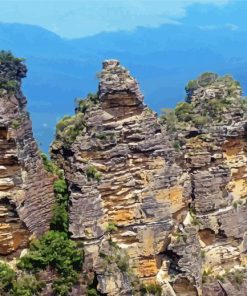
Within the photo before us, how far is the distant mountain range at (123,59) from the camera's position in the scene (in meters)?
102

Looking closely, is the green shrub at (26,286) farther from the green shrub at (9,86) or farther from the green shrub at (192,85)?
the green shrub at (192,85)

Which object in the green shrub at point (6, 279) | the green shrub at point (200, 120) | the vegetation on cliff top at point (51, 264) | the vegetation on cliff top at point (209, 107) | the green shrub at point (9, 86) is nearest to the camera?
the green shrub at point (6, 279)

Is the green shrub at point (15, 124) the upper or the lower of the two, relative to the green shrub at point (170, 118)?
lower

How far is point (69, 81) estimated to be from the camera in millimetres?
111438

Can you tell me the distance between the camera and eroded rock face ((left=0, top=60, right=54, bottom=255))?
2311 centimetres

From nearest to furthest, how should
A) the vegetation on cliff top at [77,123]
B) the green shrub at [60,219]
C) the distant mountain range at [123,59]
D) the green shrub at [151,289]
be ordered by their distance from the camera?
1. the green shrub at [60,219]
2. the green shrub at [151,289]
3. the vegetation on cliff top at [77,123]
4. the distant mountain range at [123,59]

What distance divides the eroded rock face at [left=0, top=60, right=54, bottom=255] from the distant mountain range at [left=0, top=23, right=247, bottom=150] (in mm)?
57917

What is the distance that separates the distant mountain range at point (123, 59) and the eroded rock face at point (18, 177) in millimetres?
57917

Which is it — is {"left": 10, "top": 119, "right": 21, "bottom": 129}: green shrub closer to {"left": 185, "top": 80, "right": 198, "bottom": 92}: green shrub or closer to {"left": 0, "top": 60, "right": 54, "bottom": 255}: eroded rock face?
{"left": 0, "top": 60, "right": 54, "bottom": 255}: eroded rock face

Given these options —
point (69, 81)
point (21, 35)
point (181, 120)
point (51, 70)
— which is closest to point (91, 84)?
point (69, 81)

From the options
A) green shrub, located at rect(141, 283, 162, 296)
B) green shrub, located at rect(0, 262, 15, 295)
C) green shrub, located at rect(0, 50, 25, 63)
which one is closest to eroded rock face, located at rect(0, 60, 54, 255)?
green shrub, located at rect(0, 50, 25, 63)

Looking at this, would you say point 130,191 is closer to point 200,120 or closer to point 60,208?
point 60,208

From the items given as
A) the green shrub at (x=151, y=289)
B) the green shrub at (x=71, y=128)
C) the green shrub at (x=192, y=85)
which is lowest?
the green shrub at (x=151, y=289)

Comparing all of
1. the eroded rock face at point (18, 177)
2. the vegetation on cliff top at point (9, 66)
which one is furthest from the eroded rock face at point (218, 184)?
the vegetation on cliff top at point (9, 66)
